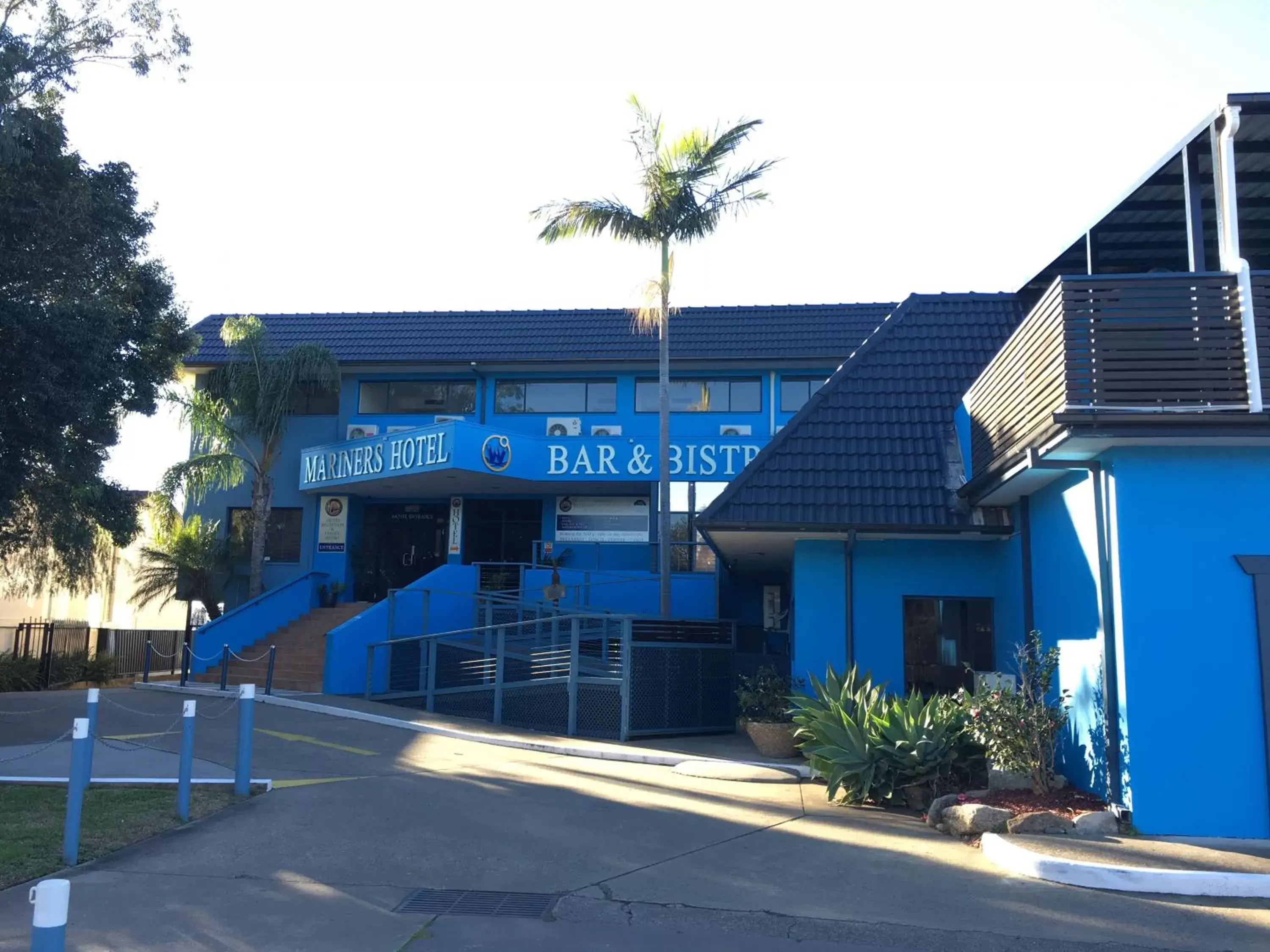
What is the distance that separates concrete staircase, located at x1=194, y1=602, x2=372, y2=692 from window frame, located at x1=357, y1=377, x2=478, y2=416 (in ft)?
18.7

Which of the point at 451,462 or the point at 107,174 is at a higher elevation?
the point at 107,174

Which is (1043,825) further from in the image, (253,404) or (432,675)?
(253,404)

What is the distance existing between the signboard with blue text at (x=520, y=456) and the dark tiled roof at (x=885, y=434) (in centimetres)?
821

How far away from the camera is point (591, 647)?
18.2 metres

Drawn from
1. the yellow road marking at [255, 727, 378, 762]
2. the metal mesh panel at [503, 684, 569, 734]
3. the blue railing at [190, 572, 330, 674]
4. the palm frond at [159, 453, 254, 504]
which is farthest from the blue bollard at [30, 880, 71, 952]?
the palm frond at [159, 453, 254, 504]

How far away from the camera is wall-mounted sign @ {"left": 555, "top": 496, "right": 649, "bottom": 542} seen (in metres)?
26.2

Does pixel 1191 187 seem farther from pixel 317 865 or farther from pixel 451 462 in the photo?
pixel 451 462

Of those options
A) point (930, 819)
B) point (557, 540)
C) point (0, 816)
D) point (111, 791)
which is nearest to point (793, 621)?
point (930, 819)

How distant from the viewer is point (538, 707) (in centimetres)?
1655

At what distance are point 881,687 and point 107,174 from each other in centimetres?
1418

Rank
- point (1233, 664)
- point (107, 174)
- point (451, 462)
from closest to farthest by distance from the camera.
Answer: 1. point (1233, 664)
2. point (107, 174)
3. point (451, 462)

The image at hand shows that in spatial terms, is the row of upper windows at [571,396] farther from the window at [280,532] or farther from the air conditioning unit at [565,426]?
the window at [280,532]

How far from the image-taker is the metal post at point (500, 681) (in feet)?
55.5

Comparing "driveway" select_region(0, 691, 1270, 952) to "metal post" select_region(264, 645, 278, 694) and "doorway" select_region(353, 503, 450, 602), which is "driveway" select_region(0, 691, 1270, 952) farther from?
"doorway" select_region(353, 503, 450, 602)
